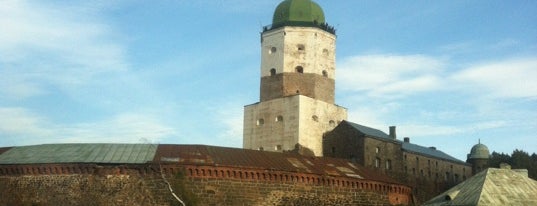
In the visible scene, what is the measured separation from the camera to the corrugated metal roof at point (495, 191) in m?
26.7

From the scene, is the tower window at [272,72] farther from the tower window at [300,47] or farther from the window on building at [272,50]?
the tower window at [300,47]

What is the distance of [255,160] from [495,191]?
498 inches

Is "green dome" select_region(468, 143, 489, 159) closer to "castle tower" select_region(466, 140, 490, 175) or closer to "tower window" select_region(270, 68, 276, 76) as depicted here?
"castle tower" select_region(466, 140, 490, 175)

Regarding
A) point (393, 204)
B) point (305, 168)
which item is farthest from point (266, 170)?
point (393, 204)

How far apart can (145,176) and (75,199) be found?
332 centimetres

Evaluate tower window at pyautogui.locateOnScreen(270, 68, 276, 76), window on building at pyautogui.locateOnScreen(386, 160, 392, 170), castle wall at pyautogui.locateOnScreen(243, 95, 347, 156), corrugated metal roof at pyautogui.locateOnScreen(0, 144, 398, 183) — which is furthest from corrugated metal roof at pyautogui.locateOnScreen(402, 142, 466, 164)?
corrugated metal roof at pyautogui.locateOnScreen(0, 144, 398, 183)

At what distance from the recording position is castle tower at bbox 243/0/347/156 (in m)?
48.3

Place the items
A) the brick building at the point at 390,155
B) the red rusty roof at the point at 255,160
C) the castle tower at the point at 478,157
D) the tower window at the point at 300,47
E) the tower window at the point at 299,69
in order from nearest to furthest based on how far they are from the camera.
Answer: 1. the red rusty roof at the point at 255,160
2. the brick building at the point at 390,155
3. the tower window at the point at 299,69
4. the tower window at the point at 300,47
5. the castle tower at the point at 478,157

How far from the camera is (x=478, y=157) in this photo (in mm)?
63219

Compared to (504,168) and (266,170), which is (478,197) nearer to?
(504,168)

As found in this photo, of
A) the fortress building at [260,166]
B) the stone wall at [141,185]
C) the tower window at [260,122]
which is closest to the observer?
the stone wall at [141,185]

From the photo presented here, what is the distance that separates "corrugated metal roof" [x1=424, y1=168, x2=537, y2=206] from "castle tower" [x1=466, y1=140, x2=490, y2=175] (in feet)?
113

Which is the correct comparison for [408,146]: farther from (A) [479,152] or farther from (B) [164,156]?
(B) [164,156]

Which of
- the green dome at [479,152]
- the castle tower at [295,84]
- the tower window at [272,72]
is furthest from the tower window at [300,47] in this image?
the green dome at [479,152]
